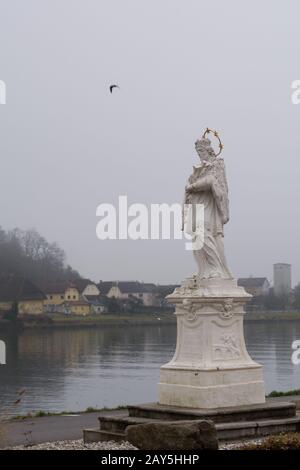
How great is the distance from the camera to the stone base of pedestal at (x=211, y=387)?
43.0 feet

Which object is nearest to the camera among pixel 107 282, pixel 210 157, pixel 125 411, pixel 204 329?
pixel 204 329

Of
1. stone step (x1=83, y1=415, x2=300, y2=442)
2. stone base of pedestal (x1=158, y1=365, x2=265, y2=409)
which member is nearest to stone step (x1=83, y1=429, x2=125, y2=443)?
stone step (x1=83, y1=415, x2=300, y2=442)

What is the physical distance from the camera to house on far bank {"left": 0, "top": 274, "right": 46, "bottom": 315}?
88438 millimetres

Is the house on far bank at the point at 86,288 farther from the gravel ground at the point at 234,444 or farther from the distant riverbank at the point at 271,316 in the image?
the gravel ground at the point at 234,444

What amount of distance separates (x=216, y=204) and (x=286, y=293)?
10108 centimetres

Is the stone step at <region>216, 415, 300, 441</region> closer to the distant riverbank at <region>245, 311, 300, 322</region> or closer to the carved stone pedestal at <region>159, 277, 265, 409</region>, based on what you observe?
the carved stone pedestal at <region>159, 277, 265, 409</region>

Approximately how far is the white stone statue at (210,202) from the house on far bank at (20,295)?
75015 mm

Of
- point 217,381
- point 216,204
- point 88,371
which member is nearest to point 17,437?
point 217,381

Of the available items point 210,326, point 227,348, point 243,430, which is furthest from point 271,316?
point 243,430

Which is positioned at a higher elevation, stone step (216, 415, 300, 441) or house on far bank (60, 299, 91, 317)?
house on far bank (60, 299, 91, 317)

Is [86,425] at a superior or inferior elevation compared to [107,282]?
inferior

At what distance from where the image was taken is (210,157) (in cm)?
1445

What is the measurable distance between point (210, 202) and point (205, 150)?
2.79 ft
